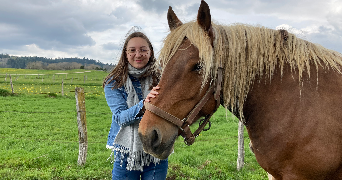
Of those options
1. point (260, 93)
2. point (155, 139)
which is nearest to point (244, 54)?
point (260, 93)

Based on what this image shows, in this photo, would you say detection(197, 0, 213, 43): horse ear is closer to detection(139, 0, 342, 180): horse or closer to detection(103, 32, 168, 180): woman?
detection(139, 0, 342, 180): horse

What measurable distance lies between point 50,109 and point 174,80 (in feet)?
49.4

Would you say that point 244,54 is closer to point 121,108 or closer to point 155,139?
point 155,139

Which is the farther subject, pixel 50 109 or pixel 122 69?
pixel 50 109

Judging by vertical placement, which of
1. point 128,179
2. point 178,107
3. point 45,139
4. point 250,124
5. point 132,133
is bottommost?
point 45,139

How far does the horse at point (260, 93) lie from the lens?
5.59 feet

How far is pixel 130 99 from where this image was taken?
2.43 meters

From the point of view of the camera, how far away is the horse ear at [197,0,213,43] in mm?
1688

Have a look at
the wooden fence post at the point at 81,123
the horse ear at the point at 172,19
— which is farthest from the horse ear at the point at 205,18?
the wooden fence post at the point at 81,123

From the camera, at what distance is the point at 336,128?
66.9 inches

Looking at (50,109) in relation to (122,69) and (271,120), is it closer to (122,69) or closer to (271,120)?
(122,69)

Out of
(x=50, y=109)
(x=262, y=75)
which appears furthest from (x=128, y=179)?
(x=50, y=109)

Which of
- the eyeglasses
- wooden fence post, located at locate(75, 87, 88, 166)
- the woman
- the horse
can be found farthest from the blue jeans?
wooden fence post, located at locate(75, 87, 88, 166)

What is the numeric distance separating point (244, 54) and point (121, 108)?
133cm
